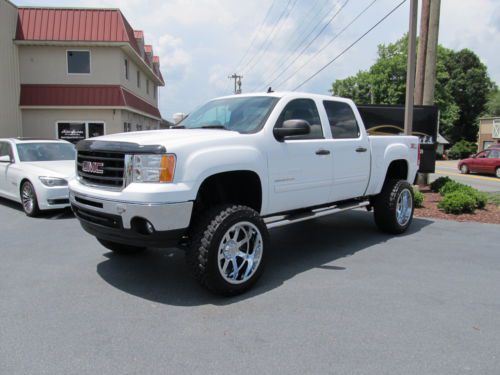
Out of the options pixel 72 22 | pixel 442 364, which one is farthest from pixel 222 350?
pixel 72 22

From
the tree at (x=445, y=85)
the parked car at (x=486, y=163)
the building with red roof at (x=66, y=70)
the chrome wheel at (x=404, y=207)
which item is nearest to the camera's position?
the chrome wheel at (x=404, y=207)

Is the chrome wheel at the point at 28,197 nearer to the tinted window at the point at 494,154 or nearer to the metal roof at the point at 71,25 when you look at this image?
the metal roof at the point at 71,25

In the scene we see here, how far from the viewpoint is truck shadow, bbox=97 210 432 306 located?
438 centimetres

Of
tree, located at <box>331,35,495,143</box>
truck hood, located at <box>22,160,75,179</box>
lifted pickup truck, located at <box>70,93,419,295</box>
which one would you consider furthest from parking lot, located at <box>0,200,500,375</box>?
tree, located at <box>331,35,495,143</box>

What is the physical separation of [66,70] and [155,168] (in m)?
18.1

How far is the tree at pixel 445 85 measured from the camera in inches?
2031

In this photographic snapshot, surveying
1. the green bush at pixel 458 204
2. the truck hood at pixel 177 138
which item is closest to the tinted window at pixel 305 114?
the truck hood at pixel 177 138

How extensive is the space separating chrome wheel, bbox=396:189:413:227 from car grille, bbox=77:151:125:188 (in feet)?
14.9

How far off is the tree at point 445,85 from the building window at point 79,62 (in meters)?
39.5

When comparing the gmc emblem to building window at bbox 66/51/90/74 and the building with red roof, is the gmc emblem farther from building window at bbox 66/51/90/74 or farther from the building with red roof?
building window at bbox 66/51/90/74

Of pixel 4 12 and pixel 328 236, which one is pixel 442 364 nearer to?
pixel 328 236

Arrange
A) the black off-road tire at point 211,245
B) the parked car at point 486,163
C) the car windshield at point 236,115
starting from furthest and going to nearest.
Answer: the parked car at point 486,163
the car windshield at point 236,115
the black off-road tire at point 211,245

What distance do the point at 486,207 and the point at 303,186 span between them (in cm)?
659

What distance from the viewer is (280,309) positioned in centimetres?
396
